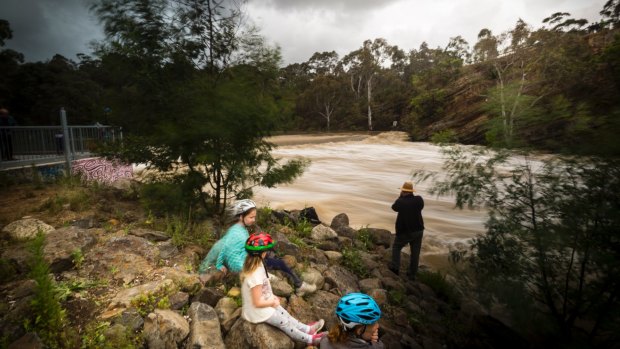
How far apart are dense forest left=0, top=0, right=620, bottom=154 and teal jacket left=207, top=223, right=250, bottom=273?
95.9 inches

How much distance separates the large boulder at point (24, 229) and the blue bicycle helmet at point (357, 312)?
485 centimetres

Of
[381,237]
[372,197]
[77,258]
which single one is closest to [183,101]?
[77,258]

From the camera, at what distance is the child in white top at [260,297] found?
323 cm

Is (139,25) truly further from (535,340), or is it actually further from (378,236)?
(535,340)

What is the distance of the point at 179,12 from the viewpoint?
6129mm

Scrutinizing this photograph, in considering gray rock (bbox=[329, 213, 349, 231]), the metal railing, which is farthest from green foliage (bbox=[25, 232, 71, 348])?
gray rock (bbox=[329, 213, 349, 231])

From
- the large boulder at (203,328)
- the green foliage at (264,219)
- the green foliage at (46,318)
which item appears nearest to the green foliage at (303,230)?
the green foliage at (264,219)

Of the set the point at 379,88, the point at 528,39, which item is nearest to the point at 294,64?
the point at 379,88

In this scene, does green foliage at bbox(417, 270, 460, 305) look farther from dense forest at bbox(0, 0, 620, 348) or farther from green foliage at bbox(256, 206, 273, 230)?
green foliage at bbox(256, 206, 273, 230)

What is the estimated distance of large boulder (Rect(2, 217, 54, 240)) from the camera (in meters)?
4.89

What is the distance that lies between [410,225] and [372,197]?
819cm

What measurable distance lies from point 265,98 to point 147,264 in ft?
11.5

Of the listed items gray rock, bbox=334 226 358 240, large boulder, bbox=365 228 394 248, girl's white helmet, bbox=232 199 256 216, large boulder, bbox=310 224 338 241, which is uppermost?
girl's white helmet, bbox=232 199 256 216

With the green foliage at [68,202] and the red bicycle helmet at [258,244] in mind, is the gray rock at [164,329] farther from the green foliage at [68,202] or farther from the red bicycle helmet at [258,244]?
the green foliage at [68,202]
